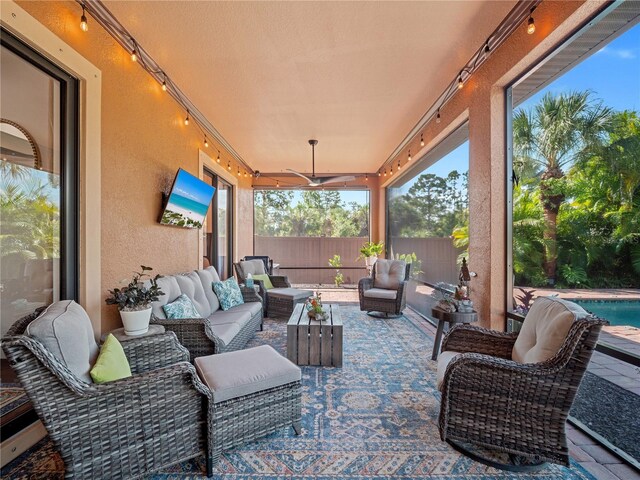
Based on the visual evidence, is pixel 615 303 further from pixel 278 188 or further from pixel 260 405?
pixel 278 188

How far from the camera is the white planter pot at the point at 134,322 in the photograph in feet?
6.73

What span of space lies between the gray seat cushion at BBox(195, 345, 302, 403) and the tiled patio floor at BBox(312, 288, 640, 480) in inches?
69.2

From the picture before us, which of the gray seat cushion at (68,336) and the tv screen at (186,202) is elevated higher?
the tv screen at (186,202)

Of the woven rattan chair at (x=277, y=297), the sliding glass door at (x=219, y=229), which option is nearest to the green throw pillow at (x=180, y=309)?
the woven rattan chair at (x=277, y=297)

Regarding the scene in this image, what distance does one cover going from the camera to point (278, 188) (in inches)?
302

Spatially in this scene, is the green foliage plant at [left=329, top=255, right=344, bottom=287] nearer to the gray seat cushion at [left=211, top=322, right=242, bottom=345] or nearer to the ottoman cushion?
the ottoman cushion

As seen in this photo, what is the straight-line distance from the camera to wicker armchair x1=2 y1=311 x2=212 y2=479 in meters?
1.23

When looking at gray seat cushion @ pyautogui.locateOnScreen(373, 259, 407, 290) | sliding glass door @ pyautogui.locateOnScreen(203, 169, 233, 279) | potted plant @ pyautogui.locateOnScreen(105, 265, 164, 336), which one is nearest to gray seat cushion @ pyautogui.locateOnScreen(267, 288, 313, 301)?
gray seat cushion @ pyautogui.locateOnScreen(373, 259, 407, 290)

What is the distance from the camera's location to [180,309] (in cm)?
259

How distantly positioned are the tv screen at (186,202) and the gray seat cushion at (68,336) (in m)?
1.75

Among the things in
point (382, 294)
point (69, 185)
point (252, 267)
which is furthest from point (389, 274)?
point (69, 185)

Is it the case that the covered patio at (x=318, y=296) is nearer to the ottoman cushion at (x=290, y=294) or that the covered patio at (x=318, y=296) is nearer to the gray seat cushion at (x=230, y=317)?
the gray seat cushion at (x=230, y=317)

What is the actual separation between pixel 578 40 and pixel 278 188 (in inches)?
252

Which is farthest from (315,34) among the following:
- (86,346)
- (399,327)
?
(399,327)
